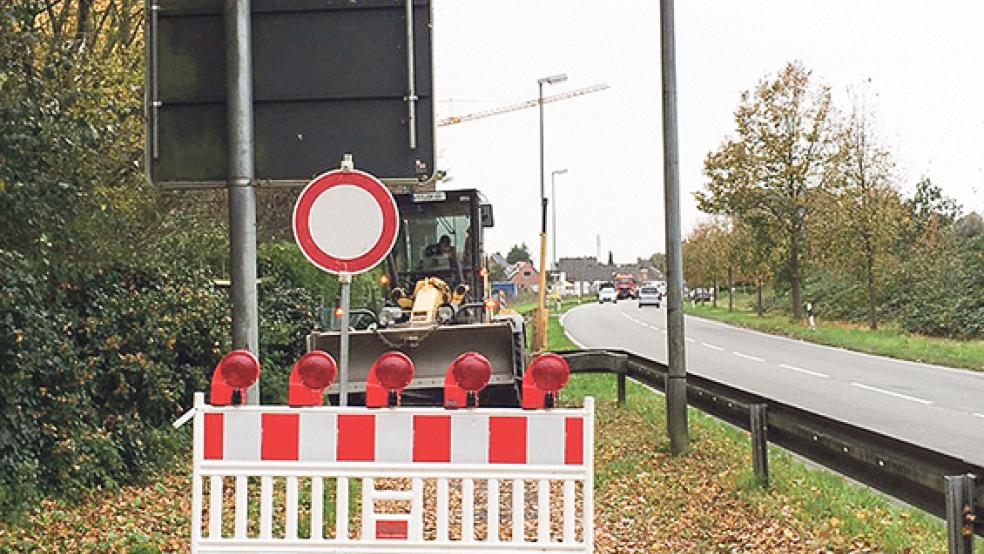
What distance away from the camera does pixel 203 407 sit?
18.6ft

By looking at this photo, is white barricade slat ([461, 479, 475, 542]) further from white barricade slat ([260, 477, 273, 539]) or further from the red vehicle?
the red vehicle

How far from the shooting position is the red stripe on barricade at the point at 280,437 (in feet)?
18.6

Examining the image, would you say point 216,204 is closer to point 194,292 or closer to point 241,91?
point 194,292

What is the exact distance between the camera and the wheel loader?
15039 millimetres

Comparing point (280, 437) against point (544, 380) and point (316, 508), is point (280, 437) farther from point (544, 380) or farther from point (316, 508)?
point (544, 380)

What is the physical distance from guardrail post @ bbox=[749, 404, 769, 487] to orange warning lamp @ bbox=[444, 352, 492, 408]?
16.4 feet

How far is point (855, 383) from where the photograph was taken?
78.3 ft

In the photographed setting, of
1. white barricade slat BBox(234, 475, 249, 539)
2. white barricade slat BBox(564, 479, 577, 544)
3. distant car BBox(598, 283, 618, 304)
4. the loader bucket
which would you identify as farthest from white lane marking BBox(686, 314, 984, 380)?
distant car BBox(598, 283, 618, 304)

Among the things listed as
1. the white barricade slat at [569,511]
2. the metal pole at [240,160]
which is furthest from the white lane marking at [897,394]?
the white barricade slat at [569,511]

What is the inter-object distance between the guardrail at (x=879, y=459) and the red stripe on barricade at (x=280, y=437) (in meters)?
3.40

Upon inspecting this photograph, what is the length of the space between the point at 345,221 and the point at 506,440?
76.2 inches

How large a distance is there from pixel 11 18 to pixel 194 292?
17.1 feet

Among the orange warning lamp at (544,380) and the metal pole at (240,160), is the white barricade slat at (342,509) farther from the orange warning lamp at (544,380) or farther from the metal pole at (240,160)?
the metal pole at (240,160)

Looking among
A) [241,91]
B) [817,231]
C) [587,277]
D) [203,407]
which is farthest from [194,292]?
[587,277]
